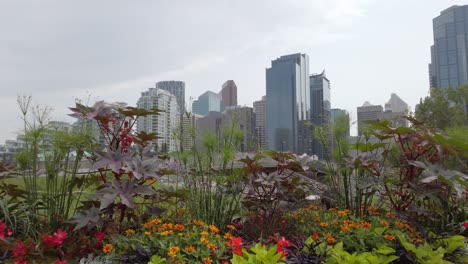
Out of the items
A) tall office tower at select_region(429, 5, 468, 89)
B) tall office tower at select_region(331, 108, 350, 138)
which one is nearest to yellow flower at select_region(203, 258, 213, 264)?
tall office tower at select_region(331, 108, 350, 138)

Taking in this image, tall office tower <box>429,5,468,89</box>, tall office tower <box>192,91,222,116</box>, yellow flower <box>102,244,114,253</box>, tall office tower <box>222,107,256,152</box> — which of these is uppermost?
tall office tower <box>429,5,468,89</box>

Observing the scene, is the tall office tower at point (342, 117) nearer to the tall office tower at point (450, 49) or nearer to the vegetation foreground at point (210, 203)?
the vegetation foreground at point (210, 203)

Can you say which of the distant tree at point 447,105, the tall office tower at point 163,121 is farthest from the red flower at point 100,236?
the distant tree at point 447,105

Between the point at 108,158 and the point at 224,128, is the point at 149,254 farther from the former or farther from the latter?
the point at 224,128

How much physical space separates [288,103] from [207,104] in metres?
2.59

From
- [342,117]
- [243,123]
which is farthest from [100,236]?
[342,117]

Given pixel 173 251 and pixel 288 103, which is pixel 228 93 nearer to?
pixel 173 251

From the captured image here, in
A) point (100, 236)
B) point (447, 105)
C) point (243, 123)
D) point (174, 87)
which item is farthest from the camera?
point (447, 105)

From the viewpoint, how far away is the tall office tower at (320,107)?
318 centimetres

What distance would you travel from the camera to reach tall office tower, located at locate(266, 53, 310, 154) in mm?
4020

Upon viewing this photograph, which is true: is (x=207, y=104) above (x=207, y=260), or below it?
above

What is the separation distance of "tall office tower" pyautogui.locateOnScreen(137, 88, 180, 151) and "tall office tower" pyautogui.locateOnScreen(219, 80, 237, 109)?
61 cm

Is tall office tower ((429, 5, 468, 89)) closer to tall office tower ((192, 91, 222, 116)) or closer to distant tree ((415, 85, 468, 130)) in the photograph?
distant tree ((415, 85, 468, 130))

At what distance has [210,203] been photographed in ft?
7.77
